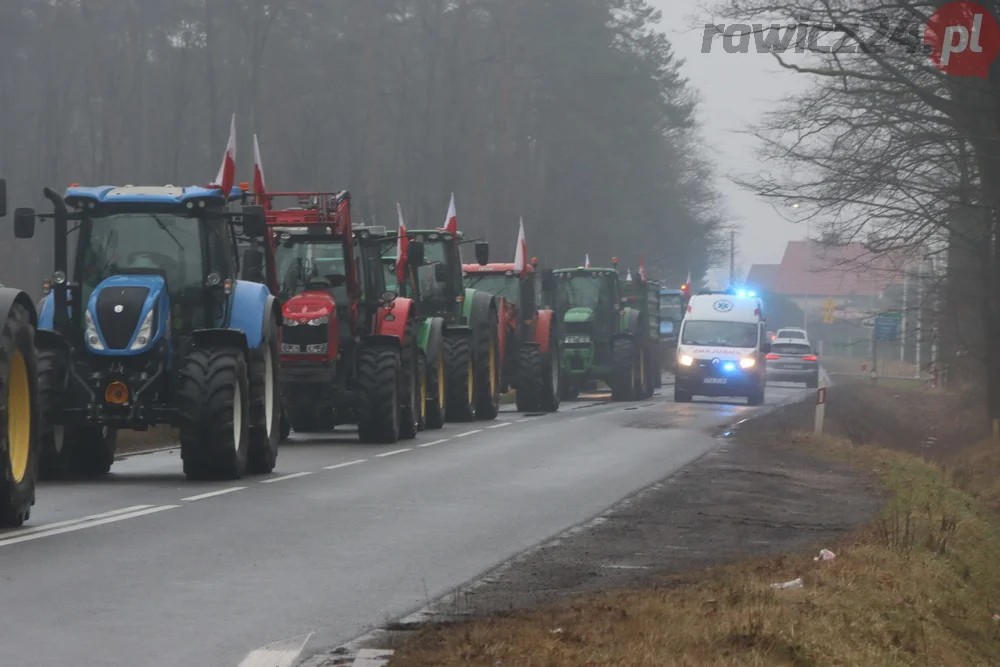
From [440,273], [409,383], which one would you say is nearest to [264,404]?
[409,383]

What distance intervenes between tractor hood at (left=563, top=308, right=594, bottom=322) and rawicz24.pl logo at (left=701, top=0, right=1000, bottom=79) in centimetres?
1428

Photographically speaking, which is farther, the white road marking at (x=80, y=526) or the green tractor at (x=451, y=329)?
the green tractor at (x=451, y=329)

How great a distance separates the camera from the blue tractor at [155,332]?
1520 centimetres

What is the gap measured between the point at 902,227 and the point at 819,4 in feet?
13.9

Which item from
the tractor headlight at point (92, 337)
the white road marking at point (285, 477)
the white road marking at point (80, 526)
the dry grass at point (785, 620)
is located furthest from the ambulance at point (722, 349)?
the white road marking at point (80, 526)

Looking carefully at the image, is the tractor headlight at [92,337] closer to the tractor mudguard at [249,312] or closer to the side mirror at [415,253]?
the tractor mudguard at [249,312]

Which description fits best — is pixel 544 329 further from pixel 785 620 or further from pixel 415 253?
pixel 785 620

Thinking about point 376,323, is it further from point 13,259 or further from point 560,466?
point 13,259

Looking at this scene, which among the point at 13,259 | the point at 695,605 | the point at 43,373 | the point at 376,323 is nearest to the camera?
the point at 695,605

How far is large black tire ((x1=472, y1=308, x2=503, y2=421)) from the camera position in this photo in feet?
95.0

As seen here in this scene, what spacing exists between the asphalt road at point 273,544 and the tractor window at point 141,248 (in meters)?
1.91

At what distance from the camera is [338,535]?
11.6 meters

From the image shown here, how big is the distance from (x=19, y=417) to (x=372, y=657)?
16.8ft

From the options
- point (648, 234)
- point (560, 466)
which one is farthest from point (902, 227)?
point (648, 234)
